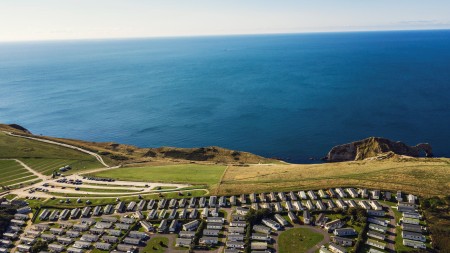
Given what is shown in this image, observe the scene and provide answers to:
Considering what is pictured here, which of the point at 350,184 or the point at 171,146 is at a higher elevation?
the point at 350,184

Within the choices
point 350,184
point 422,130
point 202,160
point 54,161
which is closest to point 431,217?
point 350,184

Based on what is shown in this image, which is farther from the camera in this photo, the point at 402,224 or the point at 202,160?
the point at 202,160

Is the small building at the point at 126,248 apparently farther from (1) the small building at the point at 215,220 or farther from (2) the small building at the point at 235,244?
(2) the small building at the point at 235,244

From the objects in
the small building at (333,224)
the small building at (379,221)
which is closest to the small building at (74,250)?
the small building at (333,224)

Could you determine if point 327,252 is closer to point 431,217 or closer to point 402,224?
point 402,224

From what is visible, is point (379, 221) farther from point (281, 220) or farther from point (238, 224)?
point (238, 224)

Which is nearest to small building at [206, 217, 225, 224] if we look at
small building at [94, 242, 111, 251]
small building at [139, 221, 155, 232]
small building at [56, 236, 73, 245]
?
small building at [139, 221, 155, 232]
